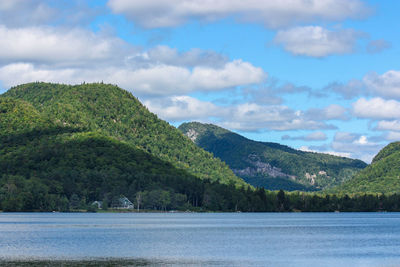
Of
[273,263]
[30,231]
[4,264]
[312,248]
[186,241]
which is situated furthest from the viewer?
[30,231]

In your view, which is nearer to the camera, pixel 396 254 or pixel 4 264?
pixel 4 264

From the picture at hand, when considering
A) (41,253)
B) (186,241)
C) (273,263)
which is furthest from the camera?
(186,241)

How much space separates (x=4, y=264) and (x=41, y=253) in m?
15.8

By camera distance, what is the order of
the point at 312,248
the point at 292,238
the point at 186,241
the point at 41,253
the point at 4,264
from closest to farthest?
the point at 4,264 < the point at 41,253 < the point at 312,248 < the point at 186,241 < the point at 292,238

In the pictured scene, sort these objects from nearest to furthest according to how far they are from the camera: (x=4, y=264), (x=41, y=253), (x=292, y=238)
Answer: (x=4, y=264) < (x=41, y=253) < (x=292, y=238)

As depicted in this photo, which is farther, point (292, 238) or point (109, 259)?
point (292, 238)

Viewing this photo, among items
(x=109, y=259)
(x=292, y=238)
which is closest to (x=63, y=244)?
(x=109, y=259)

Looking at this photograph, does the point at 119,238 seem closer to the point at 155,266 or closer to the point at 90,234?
the point at 90,234

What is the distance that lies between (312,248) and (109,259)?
37.8m

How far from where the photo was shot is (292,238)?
136500 millimetres

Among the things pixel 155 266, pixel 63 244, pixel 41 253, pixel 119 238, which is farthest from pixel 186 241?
pixel 155 266

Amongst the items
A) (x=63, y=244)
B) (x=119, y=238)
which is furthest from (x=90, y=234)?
(x=63, y=244)

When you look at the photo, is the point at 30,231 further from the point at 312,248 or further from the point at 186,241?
the point at 312,248

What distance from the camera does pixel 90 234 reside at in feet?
454
